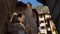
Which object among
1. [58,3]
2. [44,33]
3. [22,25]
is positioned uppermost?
[58,3]

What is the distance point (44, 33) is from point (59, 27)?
32594 mm

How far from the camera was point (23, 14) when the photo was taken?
24.0m

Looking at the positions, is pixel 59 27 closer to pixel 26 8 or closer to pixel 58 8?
pixel 58 8

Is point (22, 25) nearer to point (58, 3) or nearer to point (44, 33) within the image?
point (58, 3)

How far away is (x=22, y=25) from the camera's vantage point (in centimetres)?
2145

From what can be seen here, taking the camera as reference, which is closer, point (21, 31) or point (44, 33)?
point (21, 31)

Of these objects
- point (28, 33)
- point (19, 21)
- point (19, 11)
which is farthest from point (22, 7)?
point (28, 33)

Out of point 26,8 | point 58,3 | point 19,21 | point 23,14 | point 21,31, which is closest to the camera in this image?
point 58,3

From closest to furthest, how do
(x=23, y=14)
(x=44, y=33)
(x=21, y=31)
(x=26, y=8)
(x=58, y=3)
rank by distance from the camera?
(x=58, y=3) → (x=21, y=31) → (x=23, y=14) → (x=26, y=8) → (x=44, y=33)

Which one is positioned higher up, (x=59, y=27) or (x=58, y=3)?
(x=58, y=3)

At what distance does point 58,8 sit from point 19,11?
18206 mm

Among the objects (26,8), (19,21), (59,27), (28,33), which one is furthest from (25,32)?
(59,27)

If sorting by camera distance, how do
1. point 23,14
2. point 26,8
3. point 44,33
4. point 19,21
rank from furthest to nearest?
point 44,33
point 26,8
point 23,14
point 19,21

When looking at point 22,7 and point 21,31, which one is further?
point 22,7
